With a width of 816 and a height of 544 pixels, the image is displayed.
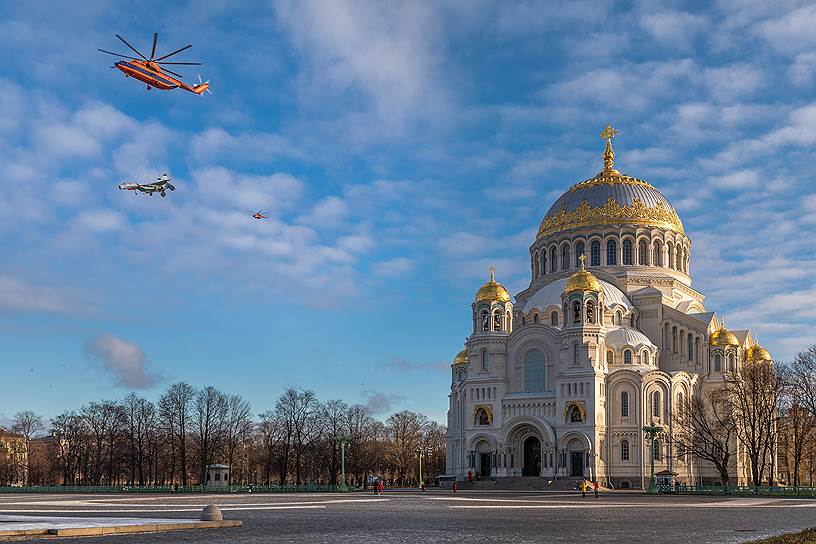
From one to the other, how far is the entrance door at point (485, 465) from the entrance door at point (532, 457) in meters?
3.18

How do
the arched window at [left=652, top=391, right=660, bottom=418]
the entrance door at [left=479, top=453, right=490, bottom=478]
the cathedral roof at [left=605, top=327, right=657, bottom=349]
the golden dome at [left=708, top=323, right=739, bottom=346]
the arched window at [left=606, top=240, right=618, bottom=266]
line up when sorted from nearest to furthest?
1. the arched window at [left=652, top=391, right=660, bottom=418]
2. the cathedral roof at [left=605, top=327, right=657, bottom=349]
3. the entrance door at [left=479, top=453, right=490, bottom=478]
4. the golden dome at [left=708, top=323, right=739, bottom=346]
5. the arched window at [left=606, top=240, right=618, bottom=266]

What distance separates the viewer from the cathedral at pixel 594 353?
76188 mm

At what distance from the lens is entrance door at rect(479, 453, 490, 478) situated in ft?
265

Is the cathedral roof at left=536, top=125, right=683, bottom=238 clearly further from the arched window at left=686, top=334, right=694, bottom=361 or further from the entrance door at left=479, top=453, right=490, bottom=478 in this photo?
the entrance door at left=479, top=453, right=490, bottom=478

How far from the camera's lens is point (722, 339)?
82938mm

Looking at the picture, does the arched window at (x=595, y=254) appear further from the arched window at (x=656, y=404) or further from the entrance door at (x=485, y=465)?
the entrance door at (x=485, y=465)

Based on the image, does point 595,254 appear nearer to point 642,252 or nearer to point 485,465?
point 642,252

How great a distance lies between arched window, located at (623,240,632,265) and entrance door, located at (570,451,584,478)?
20761 mm

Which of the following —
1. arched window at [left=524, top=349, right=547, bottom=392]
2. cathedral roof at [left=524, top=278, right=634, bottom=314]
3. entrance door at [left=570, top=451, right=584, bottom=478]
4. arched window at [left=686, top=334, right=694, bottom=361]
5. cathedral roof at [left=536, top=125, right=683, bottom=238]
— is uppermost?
cathedral roof at [left=536, top=125, right=683, bottom=238]

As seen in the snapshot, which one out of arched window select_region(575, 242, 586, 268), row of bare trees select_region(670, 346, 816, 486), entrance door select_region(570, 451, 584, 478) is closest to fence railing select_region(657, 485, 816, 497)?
row of bare trees select_region(670, 346, 816, 486)

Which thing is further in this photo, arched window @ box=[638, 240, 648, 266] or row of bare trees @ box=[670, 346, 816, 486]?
arched window @ box=[638, 240, 648, 266]

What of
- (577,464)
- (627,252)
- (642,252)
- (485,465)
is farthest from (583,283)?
(485,465)

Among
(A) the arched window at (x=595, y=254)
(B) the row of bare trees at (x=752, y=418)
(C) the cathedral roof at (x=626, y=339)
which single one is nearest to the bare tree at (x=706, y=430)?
(B) the row of bare trees at (x=752, y=418)

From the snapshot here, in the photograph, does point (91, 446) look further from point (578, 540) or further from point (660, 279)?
point (578, 540)
